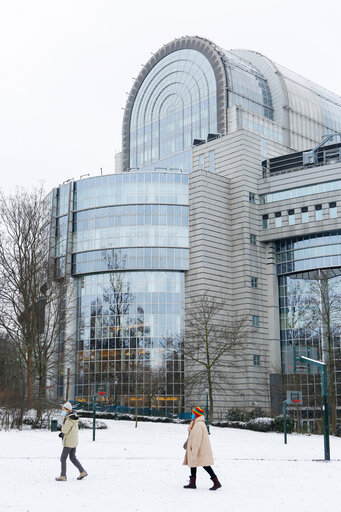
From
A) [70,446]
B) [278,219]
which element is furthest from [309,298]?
[70,446]

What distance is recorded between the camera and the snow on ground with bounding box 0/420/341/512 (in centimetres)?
1411

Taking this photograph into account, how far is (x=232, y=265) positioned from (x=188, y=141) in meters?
24.0

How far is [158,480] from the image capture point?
18.0 m

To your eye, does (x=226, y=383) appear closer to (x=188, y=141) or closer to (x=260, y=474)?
(x=188, y=141)

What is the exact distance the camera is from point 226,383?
234 feet

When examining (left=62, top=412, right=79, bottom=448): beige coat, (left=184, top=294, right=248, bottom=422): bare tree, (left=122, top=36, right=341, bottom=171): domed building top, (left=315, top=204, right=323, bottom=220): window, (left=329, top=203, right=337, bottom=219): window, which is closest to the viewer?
(left=62, top=412, right=79, bottom=448): beige coat

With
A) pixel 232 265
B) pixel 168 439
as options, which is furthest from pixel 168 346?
pixel 168 439

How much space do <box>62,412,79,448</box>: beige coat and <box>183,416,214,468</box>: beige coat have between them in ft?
10.9

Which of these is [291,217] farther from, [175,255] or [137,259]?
[137,259]

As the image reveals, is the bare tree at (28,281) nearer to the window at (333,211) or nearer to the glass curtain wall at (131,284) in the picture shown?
the glass curtain wall at (131,284)

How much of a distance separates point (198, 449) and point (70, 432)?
3.84m

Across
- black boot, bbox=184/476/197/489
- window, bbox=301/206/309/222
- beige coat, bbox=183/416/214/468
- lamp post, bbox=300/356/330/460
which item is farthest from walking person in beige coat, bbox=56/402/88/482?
window, bbox=301/206/309/222

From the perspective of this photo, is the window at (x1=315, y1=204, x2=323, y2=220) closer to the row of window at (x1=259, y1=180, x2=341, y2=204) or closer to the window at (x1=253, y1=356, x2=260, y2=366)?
the row of window at (x1=259, y1=180, x2=341, y2=204)

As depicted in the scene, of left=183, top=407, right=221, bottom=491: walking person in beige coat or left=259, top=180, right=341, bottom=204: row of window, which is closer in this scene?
left=183, top=407, right=221, bottom=491: walking person in beige coat
